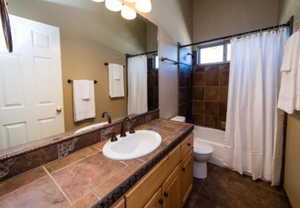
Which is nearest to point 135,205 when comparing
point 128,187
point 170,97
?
point 128,187

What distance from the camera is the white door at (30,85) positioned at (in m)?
0.72

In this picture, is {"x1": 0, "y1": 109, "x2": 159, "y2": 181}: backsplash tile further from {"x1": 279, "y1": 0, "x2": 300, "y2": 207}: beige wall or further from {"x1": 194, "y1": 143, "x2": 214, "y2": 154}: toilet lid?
{"x1": 279, "y1": 0, "x2": 300, "y2": 207}: beige wall

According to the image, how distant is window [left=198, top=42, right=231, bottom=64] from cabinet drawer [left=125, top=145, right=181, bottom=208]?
2.31 meters

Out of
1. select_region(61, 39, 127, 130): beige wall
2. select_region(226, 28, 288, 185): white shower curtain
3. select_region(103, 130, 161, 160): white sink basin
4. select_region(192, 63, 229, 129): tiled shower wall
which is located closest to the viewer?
select_region(61, 39, 127, 130): beige wall

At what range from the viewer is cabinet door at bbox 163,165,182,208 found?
3.42 feet

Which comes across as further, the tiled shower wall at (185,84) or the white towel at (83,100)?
the tiled shower wall at (185,84)

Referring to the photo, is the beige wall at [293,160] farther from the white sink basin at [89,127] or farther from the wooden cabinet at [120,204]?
the white sink basin at [89,127]

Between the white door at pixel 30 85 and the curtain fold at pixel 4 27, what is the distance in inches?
2.2

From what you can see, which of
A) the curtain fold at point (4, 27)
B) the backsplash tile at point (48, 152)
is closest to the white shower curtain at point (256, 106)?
the backsplash tile at point (48, 152)

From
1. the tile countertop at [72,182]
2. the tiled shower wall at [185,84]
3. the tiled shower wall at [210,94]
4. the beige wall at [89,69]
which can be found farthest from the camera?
the tiled shower wall at [210,94]

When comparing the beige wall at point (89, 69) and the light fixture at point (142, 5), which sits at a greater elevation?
the light fixture at point (142, 5)

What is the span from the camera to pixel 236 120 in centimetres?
196

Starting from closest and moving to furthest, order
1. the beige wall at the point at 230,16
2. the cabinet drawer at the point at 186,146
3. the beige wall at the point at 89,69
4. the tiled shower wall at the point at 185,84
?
the beige wall at the point at 89,69 < the cabinet drawer at the point at 186,146 < the beige wall at the point at 230,16 < the tiled shower wall at the point at 185,84

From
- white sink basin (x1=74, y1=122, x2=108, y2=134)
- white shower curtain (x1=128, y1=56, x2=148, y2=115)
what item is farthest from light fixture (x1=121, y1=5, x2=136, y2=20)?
white sink basin (x1=74, y1=122, x2=108, y2=134)
